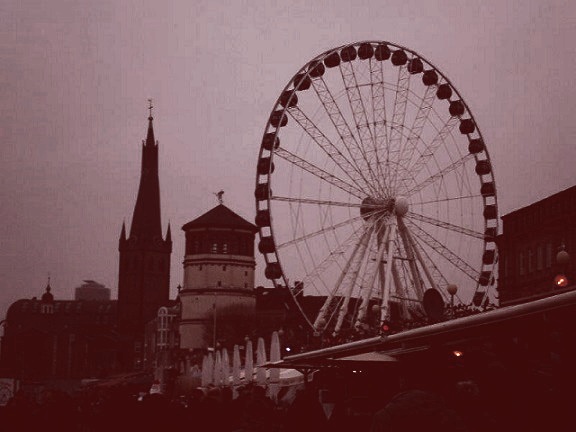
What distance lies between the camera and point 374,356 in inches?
698

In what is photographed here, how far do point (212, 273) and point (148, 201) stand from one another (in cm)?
5562

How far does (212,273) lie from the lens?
121062 millimetres

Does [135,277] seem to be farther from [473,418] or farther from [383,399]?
[473,418]

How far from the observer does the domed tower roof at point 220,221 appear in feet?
405

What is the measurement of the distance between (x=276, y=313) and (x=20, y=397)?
365ft

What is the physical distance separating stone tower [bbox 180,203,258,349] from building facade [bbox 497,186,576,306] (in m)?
60.3

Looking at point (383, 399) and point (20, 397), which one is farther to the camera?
point (383, 399)

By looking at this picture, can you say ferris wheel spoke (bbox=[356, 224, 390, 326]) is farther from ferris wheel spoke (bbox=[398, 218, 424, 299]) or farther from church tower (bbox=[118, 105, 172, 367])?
church tower (bbox=[118, 105, 172, 367])

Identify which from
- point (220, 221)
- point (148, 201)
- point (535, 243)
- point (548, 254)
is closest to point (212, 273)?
point (220, 221)

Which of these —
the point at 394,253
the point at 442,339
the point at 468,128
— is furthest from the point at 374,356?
the point at 468,128

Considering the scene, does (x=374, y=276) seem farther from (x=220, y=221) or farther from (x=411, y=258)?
(x=220, y=221)

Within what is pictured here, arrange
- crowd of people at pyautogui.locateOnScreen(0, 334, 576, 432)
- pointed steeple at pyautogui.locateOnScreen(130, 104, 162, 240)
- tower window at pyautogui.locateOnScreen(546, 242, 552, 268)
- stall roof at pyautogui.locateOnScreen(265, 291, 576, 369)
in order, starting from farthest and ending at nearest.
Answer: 1. pointed steeple at pyautogui.locateOnScreen(130, 104, 162, 240)
2. tower window at pyautogui.locateOnScreen(546, 242, 552, 268)
3. stall roof at pyautogui.locateOnScreen(265, 291, 576, 369)
4. crowd of people at pyautogui.locateOnScreen(0, 334, 576, 432)

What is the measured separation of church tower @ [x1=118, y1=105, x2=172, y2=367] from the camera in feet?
576

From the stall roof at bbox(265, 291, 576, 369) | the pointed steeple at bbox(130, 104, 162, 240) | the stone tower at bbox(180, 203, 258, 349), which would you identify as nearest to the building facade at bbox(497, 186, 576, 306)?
the stall roof at bbox(265, 291, 576, 369)
